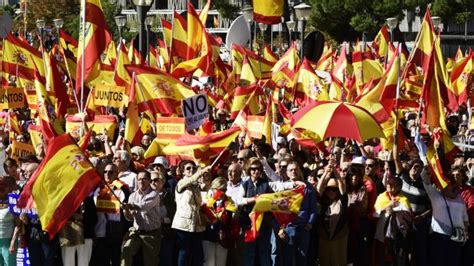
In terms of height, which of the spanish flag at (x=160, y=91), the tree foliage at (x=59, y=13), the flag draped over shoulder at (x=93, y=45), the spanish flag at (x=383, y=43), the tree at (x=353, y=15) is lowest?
the tree foliage at (x=59, y=13)

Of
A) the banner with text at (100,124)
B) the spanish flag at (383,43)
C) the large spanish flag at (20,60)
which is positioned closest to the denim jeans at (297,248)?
the banner with text at (100,124)

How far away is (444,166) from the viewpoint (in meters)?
14.6

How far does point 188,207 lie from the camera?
44.0 feet

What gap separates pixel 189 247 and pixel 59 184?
1.70 metres

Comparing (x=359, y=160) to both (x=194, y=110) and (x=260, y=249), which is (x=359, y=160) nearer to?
(x=260, y=249)

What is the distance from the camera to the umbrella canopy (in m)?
14.7

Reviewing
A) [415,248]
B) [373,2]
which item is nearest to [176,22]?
[415,248]

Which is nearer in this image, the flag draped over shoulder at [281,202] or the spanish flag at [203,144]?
the flag draped over shoulder at [281,202]

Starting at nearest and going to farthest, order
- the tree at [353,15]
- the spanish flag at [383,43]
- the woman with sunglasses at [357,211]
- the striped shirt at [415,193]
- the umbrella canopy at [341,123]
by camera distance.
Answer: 1. the woman with sunglasses at [357,211]
2. the striped shirt at [415,193]
3. the umbrella canopy at [341,123]
4. the spanish flag at [383,43]
5. the tree at [353,15]

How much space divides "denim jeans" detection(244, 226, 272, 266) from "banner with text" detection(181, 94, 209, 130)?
8.33 feet

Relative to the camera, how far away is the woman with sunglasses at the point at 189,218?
13.4m

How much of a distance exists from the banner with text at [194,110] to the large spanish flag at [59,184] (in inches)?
124

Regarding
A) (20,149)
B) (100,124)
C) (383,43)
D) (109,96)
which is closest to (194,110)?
(20,149)

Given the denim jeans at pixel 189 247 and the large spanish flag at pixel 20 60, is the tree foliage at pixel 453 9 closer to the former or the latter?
the large spanish flag at pixel 20 60
